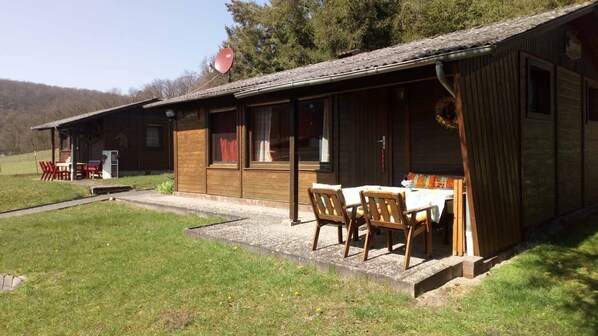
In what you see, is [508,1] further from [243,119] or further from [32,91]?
[32,91]

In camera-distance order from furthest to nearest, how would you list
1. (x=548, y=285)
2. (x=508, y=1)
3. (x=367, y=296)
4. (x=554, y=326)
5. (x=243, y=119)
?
(x=508, y=1)
(x=243, y=119)
(x=548, y=285)
(x=367, y=296)
(x=554, y=326)

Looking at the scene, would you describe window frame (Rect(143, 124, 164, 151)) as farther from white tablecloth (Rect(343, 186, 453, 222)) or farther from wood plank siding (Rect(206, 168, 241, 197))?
white tablecloth (Rect(343, 186, 453, 222))

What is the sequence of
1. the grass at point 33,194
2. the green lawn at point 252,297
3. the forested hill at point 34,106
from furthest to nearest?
1. the forested hill at point 34,106
2. the grass at point 33,194
3. the green lawn at point 252,297

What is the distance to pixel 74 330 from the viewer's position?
12.7 ft

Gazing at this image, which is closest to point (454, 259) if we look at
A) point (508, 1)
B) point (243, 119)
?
point (243, 119)

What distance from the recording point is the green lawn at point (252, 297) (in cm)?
360

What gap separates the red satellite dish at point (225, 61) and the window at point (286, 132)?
508cm

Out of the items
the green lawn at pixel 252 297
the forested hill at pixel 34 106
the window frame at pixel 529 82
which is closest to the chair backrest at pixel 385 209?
the green lawn at pixel 252 297

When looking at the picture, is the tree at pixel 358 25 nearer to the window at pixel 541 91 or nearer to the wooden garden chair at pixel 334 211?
the window at pixel 541 91

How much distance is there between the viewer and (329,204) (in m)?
5.29

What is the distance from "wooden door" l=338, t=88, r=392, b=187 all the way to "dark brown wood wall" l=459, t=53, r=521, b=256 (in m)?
2.11

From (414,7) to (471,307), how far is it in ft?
68.2

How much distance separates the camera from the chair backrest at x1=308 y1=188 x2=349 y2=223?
16.8ft

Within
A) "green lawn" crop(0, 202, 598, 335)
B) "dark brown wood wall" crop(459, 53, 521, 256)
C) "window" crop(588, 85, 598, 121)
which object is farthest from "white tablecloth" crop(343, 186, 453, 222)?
"window" crop(588, 85, 598, 121)
